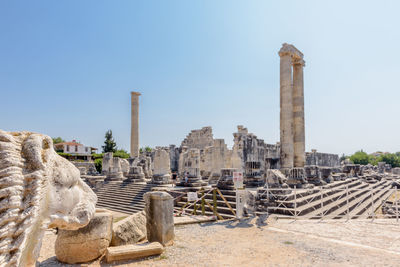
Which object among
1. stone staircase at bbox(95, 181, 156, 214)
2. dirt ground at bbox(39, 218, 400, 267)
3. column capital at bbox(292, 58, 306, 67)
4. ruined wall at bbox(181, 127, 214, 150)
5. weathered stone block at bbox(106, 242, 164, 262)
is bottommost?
stone staircase at bbox(95, 181, 156, 214)

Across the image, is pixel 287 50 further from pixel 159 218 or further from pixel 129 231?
pixel 129 231

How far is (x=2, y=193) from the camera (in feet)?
5.69

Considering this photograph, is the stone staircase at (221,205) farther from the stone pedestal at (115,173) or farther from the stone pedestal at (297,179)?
the stone pedestal at (115,173)

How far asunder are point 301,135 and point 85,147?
46.1 meters

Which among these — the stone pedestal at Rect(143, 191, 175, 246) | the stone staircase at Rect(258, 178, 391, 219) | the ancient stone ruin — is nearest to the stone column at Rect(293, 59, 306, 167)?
the stone staircase at Rect(258, 178, 391, 219)

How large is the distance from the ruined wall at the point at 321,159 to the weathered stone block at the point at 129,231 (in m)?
27.6

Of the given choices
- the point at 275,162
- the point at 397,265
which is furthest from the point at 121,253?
the point at 275,162

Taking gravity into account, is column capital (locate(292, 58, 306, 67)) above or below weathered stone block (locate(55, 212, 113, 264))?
above

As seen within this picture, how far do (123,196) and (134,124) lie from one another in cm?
1454

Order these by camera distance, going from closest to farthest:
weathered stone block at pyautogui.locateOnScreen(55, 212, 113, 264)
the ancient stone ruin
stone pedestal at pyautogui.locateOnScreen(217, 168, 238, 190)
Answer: the ancient stone ruin < weathered stone block at pyautogui.locateOnScreen(55, 212, 113, 264) < stone pedestal at pyautogui.locateOnScreen(217, 168, 238, 190)

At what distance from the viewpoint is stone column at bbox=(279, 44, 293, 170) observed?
1659 cm

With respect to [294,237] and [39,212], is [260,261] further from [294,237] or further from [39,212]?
[39,212]

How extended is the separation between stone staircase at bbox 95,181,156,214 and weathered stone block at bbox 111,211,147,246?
7.00 m

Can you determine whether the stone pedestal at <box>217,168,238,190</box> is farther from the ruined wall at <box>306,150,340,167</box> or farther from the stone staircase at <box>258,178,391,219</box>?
the ruined wall at <box>306,150,340,167</box>
